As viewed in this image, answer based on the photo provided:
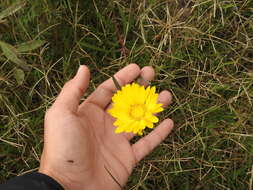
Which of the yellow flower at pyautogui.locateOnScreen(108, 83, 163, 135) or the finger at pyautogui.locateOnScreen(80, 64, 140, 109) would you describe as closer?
the yellow flower at pyautogui.locateOnScreen(108, 83, 163, 135)

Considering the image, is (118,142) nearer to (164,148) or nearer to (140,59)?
(164,148)

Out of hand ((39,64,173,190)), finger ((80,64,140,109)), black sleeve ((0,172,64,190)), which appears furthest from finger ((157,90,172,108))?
black sleeve ((0,172,64,190))

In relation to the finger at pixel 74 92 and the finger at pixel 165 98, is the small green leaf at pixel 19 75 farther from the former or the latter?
the finger at pixel 165 98

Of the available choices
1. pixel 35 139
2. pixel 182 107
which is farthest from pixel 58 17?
pixel 182 107

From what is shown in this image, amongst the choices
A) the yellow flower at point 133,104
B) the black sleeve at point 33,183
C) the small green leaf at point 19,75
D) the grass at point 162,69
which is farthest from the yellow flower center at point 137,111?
the small green leaf at point 19,75

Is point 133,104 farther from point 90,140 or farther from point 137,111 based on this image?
point 90,140

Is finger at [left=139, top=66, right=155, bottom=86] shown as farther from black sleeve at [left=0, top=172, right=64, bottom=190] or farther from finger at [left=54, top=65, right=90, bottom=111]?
black sleeve at [left=0, top=172, right=64, bottom=190]

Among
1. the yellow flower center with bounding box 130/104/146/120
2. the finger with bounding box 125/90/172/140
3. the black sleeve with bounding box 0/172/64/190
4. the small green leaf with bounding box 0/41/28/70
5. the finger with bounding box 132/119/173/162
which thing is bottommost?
the finger with bounding box 132/119/173/162
